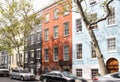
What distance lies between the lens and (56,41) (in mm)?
39625

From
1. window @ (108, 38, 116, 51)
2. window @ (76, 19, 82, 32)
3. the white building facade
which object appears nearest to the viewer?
the white building facade

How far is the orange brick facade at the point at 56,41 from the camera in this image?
36531 millimetres

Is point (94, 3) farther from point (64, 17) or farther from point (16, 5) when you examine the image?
point (16, 5)

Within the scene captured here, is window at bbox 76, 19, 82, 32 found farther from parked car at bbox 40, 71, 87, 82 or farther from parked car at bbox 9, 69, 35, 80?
parked car at bbox 40, 71, 87, 82

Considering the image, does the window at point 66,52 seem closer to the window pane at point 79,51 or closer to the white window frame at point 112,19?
the window pane at point 79,51

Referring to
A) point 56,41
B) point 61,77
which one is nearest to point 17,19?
point 56,41

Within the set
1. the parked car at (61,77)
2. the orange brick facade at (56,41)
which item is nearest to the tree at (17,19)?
the orange brick facade at (56,41)

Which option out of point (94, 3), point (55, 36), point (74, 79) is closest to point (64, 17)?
point (55, 36)

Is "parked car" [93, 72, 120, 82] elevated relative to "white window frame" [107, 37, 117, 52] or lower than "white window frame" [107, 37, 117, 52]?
lower

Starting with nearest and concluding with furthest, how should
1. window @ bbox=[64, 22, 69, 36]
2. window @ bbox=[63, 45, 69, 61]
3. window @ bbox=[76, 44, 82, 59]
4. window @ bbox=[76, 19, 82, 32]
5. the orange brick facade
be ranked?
window @ bbox=[76, 44, 82, 59] → window @ bbox=[76, 19, 82, 32] → the orange brick facade → window @ bbox=[63, 45, 69, 61] → window @ bbox=[64, 22, 69, 36]

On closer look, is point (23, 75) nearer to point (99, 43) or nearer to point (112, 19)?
point (99, 43)

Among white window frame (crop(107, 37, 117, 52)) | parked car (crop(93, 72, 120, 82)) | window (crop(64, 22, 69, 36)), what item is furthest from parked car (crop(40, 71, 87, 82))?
window (crop(64, 22, 69, 36))

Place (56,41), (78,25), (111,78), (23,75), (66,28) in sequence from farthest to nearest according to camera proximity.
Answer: (56,41), (66,28), (78,25), (23,75), (111,78)

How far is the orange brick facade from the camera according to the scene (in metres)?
36.5
